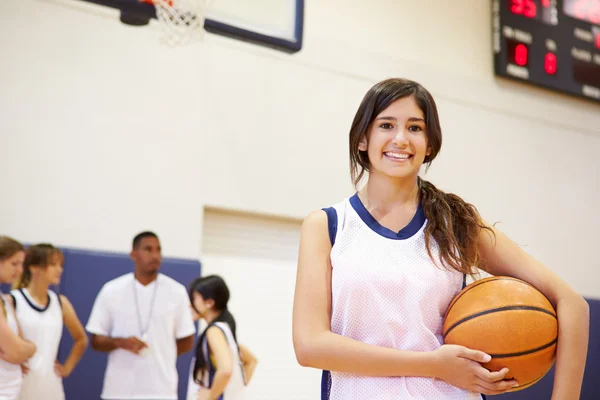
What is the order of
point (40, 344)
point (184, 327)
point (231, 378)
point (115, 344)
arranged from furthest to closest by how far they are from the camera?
point (184, 327)
point (115, 344)
point (231, 378)
point (40, 344)

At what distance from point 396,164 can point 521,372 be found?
0.59 meters

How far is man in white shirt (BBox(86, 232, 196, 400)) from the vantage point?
521cm

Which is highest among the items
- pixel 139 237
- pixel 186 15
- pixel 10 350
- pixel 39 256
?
pixel 186 15

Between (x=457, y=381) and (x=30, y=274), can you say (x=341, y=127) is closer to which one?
(x=30, y=274)

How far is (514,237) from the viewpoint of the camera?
7629mm

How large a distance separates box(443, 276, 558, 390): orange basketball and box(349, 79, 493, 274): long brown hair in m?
Answer: 0.10

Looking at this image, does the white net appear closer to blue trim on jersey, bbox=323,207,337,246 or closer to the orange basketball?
blue trim on jersey, bbox=323,207,337,246

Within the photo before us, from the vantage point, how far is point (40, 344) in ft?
15.7

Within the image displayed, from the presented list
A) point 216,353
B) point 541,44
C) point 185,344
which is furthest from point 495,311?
point 541,44

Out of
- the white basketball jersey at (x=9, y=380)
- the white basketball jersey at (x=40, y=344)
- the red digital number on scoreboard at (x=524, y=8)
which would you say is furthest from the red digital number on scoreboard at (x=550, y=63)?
the white basketball jersey at (x=9, y=380)

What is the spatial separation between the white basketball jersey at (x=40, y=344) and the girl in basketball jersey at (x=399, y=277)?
3493 mm

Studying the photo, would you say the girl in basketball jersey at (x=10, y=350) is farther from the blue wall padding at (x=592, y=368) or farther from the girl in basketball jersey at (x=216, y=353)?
the blue wall padding at (x=592, y=368)

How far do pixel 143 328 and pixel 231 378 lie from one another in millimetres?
838

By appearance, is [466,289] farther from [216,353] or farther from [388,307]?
[216,353]
